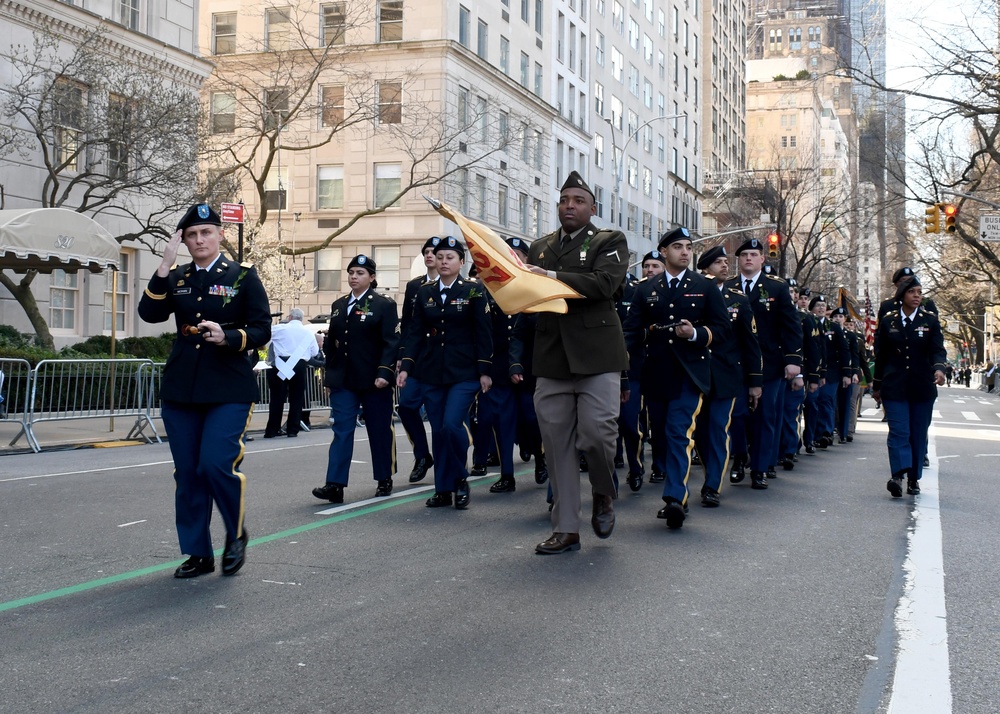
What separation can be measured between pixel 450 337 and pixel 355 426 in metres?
1.04

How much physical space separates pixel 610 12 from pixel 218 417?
5976cm

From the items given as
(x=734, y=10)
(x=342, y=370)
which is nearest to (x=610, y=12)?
(x=734, y=10)

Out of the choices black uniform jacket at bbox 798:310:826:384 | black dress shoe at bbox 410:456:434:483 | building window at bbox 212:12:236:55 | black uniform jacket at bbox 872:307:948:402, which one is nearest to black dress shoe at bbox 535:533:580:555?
black dress shoe at bbox 410:456:434:483

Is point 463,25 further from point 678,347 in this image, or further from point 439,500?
point 678,347

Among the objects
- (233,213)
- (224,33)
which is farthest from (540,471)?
(224,33)

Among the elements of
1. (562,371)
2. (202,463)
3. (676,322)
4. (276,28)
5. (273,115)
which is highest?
(276,28)

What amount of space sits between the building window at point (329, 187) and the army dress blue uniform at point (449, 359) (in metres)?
35.3

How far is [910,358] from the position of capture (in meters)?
10.3

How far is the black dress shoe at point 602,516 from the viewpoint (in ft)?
23.1

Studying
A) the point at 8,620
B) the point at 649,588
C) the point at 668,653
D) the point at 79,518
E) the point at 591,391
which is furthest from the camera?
the point at 79,518

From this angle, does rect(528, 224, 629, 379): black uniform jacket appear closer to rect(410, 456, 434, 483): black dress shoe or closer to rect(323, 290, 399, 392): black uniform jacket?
rect(323, 290, 399, 392): black uniform jacket

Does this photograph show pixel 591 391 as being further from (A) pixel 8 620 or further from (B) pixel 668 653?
(A) pixel 8 620

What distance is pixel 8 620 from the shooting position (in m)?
5.21

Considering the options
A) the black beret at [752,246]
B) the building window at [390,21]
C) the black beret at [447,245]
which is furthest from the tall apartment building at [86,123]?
the building window at [390,21]
